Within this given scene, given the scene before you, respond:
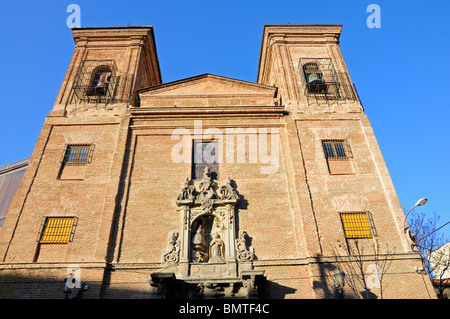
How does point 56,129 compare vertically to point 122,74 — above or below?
below

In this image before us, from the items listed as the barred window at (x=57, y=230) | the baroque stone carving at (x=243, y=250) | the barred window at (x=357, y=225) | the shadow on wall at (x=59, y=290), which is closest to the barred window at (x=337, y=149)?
the barred window at (x=357, y=225)

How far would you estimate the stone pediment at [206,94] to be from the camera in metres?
17.4

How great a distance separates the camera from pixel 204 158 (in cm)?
1519

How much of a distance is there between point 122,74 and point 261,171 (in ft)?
29.5

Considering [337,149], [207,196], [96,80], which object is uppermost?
[96,80]

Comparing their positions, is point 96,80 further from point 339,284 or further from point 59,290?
point 339,284

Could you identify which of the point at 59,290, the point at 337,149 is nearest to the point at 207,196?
the point at 59,290

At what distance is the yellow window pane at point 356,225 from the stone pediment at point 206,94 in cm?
683

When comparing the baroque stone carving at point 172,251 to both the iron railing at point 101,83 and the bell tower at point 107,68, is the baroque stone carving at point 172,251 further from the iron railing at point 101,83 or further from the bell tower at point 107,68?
the iron railing at point 101,83

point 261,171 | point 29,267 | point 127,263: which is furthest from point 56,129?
point 261,171

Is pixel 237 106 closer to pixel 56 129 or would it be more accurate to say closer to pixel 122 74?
pixel 122 74

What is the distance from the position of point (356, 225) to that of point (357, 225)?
36 mm

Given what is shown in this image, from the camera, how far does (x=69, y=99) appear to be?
1695cm
